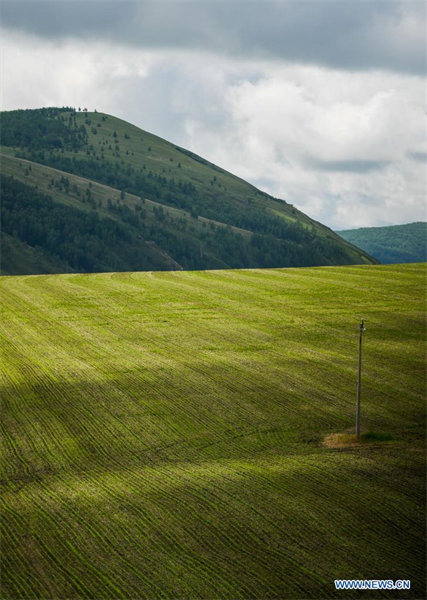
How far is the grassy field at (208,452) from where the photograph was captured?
1069 inches

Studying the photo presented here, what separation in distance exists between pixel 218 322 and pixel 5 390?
91.9 ft

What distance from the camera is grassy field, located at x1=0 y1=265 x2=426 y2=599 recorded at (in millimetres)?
27156

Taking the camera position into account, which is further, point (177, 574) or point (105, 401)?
point (105, 401)

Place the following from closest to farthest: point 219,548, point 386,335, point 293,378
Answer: point 219,548 < point 293,378 < point 386,335

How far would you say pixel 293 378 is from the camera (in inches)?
2114

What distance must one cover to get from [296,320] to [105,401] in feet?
100

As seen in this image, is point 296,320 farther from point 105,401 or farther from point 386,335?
point 105,401

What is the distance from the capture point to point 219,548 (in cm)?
2842

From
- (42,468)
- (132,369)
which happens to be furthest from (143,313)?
(42,468)

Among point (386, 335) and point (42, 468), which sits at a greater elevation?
point (386, 335)

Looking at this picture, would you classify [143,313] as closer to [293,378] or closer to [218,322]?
[218,322]

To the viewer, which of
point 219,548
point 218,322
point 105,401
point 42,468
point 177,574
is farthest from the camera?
point 218,322

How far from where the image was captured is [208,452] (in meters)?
39.7

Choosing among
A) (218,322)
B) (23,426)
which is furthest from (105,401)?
(218,322)
